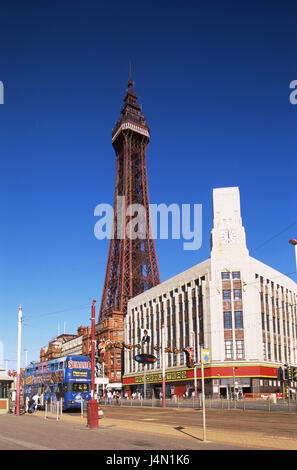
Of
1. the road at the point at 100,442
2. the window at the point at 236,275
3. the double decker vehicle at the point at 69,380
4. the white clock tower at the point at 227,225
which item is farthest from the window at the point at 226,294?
the road at the point at 100,442

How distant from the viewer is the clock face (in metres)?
69.5

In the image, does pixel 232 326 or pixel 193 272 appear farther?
pixel 193 272

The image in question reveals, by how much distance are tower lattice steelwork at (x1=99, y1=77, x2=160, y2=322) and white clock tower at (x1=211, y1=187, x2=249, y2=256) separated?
4524 cm

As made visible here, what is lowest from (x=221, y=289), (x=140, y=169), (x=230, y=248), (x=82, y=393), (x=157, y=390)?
(x=157, y=390)

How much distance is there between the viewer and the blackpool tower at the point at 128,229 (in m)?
113

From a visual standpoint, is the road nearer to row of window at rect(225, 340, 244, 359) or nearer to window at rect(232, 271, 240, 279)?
row of window at rect(225, 340, 244, 359)

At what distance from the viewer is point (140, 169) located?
134 metres

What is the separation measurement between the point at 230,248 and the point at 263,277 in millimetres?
6793

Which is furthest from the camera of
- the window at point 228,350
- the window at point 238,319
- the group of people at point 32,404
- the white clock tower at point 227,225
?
the white clock tower at point 227,225

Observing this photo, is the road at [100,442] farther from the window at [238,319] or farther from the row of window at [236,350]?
the window at [238,319]

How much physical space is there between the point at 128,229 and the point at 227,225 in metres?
58.0

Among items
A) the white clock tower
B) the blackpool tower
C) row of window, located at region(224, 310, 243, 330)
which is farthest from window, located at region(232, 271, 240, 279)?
the blackpool tower
